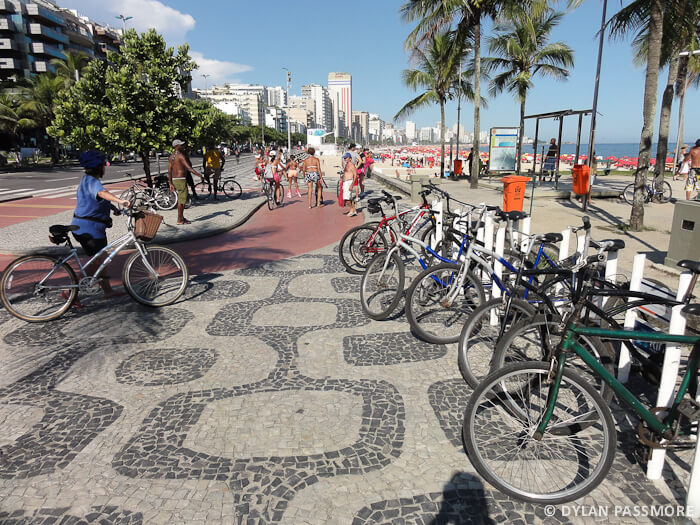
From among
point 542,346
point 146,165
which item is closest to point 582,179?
point 542,346

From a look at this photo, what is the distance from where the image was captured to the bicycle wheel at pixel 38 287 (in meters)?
5.09

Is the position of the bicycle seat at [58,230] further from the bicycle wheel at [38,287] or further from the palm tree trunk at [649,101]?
the palm tree trunk at [649,101]

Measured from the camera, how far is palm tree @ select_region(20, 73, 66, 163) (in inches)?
1540

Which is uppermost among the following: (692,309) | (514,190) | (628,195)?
(514,190)

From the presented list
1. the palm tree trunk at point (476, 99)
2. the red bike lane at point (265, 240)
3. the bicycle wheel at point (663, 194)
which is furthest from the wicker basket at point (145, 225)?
the palm tree trunk at point (476, 99)

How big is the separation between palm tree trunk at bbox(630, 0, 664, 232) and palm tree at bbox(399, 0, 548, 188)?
908 centimetres

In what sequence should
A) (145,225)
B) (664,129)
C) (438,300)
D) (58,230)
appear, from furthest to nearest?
(664,129) → (145,225) → (58,230) → (438,300)

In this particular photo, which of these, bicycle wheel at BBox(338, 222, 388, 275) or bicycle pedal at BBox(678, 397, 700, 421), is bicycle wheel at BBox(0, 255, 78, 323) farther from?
bicycle pedal at BBox(678, 397, 700, 421)

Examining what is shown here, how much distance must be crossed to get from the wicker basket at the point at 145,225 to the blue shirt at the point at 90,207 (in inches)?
20.3

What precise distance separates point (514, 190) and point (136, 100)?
981 cm

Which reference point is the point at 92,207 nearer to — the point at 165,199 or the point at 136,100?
the point at 136,100

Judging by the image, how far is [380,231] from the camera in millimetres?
6609

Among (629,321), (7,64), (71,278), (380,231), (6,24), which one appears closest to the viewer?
(629,321)

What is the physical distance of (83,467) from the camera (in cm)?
285
